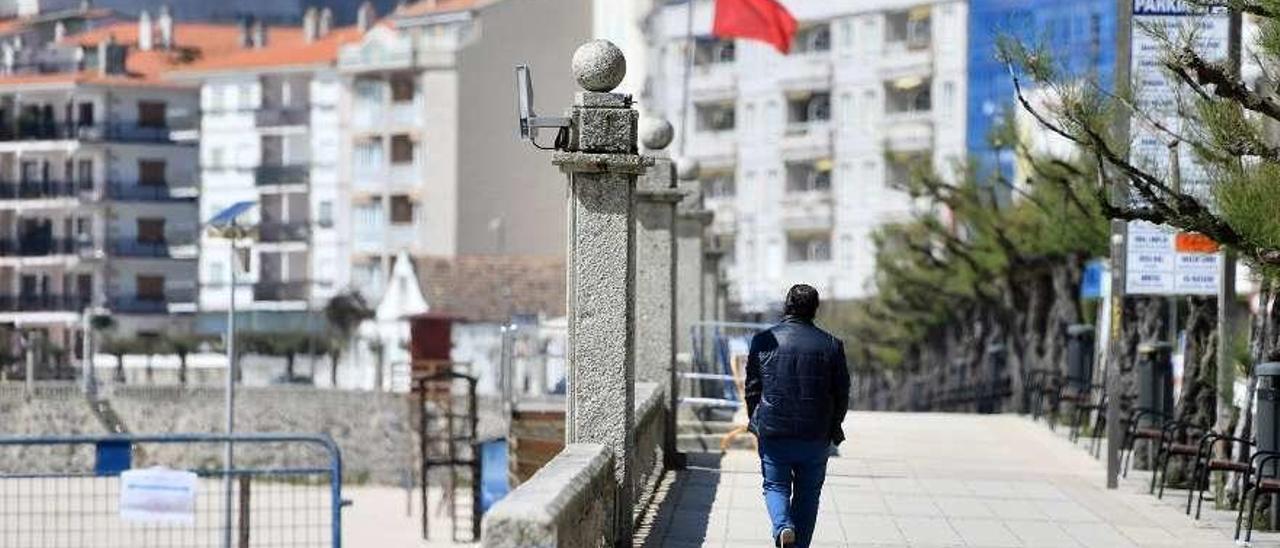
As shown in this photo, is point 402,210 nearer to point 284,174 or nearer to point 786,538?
point 284,174

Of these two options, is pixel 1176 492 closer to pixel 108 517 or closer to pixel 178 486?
pixel 108 517

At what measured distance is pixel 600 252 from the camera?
17.9 m

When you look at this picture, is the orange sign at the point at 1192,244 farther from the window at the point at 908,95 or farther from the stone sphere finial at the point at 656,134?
the window at the point at 908,95

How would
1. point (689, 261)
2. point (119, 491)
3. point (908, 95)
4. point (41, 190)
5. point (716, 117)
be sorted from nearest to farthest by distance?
point (119, 491), point (689, 261), point (908, 95), point (716, 117), point (41, 190)

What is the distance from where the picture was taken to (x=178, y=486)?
17719 millimetres

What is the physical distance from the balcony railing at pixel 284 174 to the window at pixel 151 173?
5775mm

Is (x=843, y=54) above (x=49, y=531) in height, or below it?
above

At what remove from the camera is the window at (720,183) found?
10206cm

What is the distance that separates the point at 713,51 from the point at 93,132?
31002 millimetres

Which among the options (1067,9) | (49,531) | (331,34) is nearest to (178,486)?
(49,531)

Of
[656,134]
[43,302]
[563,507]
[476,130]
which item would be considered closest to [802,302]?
[563,507]

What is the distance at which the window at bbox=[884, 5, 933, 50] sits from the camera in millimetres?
94875

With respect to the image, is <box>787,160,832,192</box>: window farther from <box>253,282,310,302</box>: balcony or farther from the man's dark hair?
the man's dark hair

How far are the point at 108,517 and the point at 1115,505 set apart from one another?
317 inches
